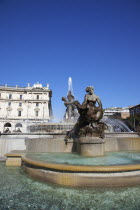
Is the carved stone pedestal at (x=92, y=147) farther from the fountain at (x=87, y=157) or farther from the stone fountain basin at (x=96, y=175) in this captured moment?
the stone fountain basin at (x=96, y=175)

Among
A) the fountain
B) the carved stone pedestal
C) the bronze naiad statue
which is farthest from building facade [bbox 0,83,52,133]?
the carved stone pedestal

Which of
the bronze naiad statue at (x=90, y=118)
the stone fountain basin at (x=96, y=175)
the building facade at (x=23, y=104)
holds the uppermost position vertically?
the building facade at (x=23, y=104)

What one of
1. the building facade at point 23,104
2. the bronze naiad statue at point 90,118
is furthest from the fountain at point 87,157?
the building facade at point 23,104

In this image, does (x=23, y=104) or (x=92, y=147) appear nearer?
(x=92, y=147)

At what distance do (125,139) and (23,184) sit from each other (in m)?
4.68

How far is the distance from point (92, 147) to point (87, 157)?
41 centimetres

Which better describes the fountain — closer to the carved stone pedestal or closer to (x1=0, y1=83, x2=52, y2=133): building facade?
the carved stone pedestal

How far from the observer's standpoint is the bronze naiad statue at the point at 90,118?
5.31 metres

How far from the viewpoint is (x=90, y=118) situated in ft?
17.7

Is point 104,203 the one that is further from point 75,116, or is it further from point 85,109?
point 75,116

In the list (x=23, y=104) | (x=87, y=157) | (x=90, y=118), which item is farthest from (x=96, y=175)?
(x=23, y=104)

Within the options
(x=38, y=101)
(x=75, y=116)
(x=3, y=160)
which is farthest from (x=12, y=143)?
(x=38, y=101)

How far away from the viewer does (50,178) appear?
10.7 ft

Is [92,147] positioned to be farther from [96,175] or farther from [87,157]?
[96,175]
